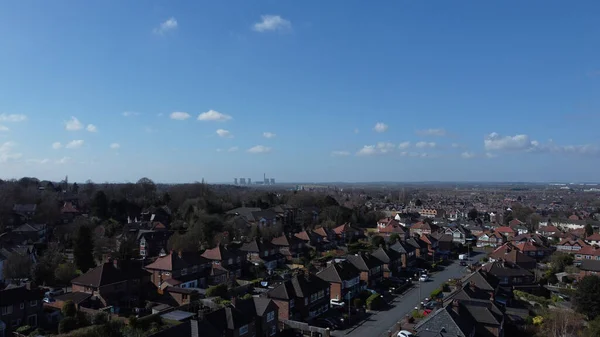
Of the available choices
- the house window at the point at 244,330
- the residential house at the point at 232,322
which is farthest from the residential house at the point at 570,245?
the house window at the point at 244,330

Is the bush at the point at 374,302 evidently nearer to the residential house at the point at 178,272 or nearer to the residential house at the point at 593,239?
the residential house at the point at 178,272

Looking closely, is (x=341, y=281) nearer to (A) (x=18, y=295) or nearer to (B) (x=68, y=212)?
(A) (x=18, y=295)

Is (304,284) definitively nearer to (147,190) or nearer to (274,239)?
(274,239)

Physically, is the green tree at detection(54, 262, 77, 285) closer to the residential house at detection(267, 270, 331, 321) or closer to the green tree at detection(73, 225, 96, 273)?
the green tree at detection(73, 225, 96, 273)

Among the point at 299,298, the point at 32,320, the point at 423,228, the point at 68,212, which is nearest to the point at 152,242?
the point at 68,212

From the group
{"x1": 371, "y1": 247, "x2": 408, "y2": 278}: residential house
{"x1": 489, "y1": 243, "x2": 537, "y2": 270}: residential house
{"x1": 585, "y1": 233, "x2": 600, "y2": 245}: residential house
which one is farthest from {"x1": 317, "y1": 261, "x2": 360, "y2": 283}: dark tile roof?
{"x1": 585, "y1": 233, "x2": 600, "y2": 245}: residential house

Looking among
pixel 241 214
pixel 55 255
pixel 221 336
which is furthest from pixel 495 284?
pixel 241 214
